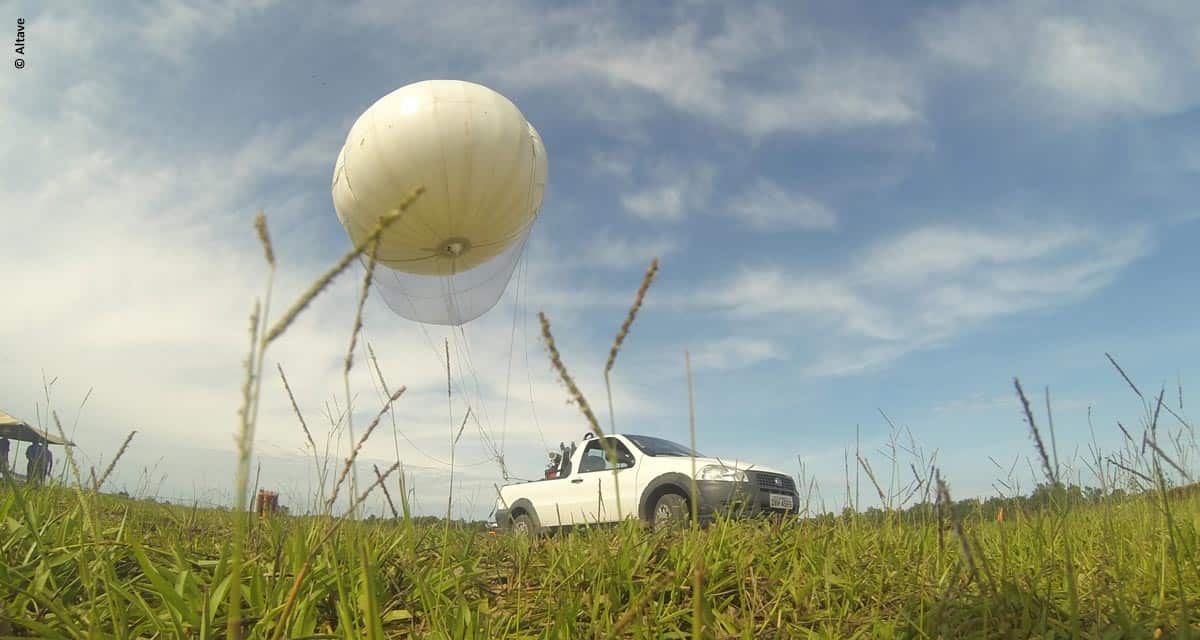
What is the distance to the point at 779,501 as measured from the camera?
32.7ft

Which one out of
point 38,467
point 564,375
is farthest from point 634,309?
point 38,467

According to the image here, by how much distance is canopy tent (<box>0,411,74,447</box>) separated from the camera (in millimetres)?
3455

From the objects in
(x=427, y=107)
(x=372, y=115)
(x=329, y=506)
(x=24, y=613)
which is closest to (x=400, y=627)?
(x=329, y=506)

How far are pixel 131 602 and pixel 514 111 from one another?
18.5 ft

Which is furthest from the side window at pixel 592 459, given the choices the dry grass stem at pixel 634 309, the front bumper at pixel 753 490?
the dry grass stem at pixel 634 309

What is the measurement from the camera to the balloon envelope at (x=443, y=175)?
6195mm

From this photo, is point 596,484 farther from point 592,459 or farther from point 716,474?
point 716,474

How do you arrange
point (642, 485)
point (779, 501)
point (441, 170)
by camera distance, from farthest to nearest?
point (642, 485) < point (779, 501) < point (441, 170)

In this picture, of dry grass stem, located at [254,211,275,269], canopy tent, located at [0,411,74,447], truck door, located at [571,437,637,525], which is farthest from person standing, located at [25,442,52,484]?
truck door, located at [571,437,637,525]

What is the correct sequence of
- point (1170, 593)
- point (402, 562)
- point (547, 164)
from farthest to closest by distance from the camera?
point (547, 164), point (402, 562), point (1170, 593)

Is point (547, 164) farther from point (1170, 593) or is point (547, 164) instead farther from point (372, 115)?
point (1170, 593)

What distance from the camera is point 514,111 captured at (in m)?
7.12

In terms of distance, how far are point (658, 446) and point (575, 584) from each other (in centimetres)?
826

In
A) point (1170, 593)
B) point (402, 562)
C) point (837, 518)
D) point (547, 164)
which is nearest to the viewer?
point (1170, 593)
